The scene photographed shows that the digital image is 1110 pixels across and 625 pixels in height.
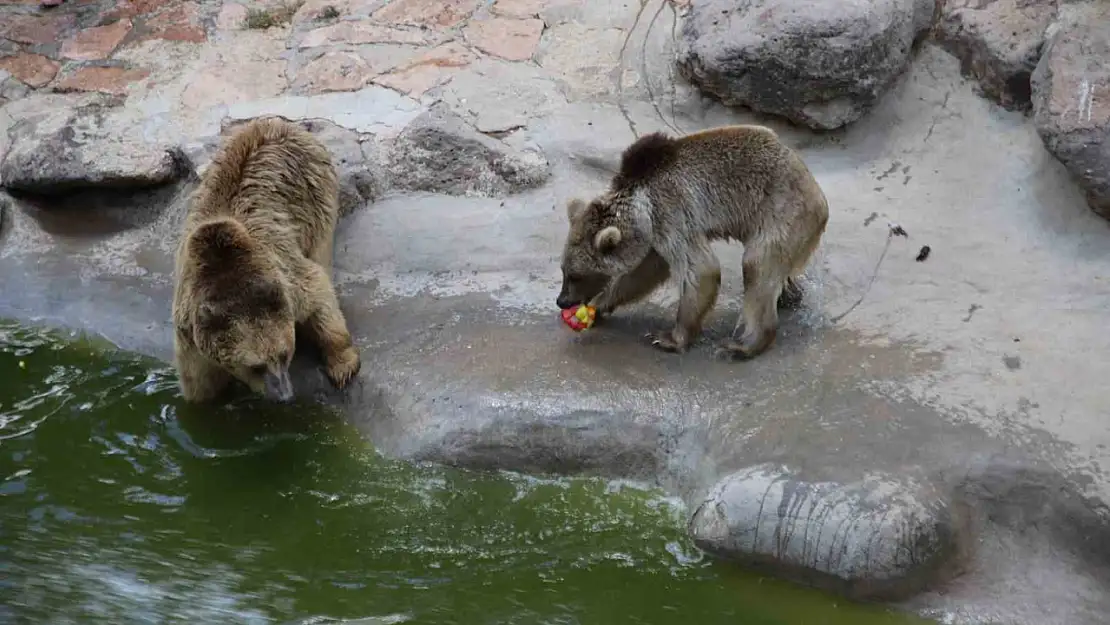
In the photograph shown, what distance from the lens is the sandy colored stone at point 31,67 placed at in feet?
28.3

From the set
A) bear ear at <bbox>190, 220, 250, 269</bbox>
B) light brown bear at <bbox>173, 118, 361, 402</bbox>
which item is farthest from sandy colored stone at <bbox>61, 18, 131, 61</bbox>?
bear ear at <bbox>190, 220, 250, 269</bbox>

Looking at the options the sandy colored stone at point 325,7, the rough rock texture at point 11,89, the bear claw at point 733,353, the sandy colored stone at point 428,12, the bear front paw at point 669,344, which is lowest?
the rough rock texture at point 11,89

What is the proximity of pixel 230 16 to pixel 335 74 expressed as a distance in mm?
1574

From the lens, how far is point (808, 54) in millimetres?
6973

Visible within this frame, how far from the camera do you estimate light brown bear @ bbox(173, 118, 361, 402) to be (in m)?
5.36

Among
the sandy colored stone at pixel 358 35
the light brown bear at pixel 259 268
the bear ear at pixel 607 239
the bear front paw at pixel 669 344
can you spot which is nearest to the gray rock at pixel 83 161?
the light brown bear at pixel 259 268

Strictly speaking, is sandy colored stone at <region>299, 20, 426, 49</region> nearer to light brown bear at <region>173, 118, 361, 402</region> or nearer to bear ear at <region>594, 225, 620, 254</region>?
light brown bear at <region>173, 118, 361, 402</region>

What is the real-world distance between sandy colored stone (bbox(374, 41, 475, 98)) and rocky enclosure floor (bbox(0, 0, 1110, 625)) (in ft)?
0.10

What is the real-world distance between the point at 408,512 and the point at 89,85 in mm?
5136

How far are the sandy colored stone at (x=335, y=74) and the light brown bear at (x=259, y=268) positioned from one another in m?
1.24

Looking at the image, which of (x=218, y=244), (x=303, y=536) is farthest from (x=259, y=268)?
(x=303, y=536)

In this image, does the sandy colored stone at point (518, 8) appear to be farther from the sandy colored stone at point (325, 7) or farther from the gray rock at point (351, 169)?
the gray rock at point (351, 169)

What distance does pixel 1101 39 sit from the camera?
6.44m

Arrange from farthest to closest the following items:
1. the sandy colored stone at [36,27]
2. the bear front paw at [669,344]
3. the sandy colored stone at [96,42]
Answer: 1. the sandy colored stone at [36,27]
2. the sandy colored stone at [96,42]
3. the bear front paw at [669,344]
